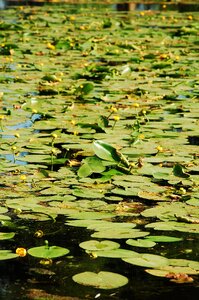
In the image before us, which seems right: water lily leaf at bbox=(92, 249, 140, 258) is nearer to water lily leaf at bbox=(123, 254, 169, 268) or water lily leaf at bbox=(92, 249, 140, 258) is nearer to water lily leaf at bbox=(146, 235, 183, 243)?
water lily leaf at bbox=(123, 254, 169, 268)

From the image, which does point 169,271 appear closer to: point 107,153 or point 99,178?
point 99,178

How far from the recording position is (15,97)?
4.43 meters

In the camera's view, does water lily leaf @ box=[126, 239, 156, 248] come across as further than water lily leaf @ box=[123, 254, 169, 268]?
Yes

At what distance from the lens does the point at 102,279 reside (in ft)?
6.15

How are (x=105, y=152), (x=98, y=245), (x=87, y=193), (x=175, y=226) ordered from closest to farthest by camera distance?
(x=98, y=245) → (x=175, y=226) → (x=87, y=193) → (x=105, y=152)

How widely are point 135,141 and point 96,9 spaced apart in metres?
7.83

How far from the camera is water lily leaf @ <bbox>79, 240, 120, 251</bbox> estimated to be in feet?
6.88

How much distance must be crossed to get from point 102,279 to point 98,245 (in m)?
0.25

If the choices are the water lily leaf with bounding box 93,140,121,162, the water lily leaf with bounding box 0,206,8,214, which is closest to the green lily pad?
the water lily leaf with bounding box 0,206,8,214

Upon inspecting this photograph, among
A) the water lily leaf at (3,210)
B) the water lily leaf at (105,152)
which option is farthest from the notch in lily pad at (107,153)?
the water lily leaf at (3,210)

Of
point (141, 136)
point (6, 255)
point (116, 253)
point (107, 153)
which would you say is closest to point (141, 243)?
point (116, 253)

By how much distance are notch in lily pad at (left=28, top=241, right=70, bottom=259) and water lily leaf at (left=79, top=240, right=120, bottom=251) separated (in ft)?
0.17

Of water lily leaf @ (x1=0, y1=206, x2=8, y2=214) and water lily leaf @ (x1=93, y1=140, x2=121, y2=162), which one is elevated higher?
water lily leaf @ (x1=93, y1=140, x2=121, y2=162)

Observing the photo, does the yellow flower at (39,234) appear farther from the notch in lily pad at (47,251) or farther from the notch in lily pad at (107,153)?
the notch in lily pad at (107,153)
